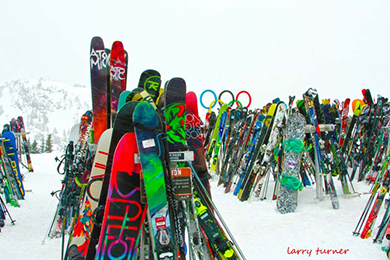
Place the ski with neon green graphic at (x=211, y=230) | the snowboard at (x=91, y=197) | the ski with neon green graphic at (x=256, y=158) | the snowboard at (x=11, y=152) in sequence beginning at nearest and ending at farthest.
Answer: the snowboard at (x=91, y=197) < the ski with neon green graphic at (x=211, y=230) < the ski with neon green graphic at (x=256, y=158) < the snowboard at (x=11, y=152)

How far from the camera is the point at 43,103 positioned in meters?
175

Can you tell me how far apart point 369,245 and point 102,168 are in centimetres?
304

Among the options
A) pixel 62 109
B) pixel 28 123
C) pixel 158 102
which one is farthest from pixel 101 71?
pixel 62 109

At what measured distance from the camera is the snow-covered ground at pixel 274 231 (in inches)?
136

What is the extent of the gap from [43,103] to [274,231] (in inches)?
7634

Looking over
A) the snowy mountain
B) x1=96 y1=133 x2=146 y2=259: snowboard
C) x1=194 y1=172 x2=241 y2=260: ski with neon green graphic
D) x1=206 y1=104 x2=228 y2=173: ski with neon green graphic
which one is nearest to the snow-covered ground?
x1=194 y1=172 x2=241 y2=260: ski with neon green graphic

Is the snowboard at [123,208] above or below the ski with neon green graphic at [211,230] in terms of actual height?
above

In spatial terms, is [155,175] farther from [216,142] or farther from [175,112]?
[216,142]

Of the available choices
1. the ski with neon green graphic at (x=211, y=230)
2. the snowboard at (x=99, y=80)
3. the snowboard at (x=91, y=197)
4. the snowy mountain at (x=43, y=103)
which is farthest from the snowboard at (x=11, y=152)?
the snowy mountain at (x=43, y=103)

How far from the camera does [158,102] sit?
2.98m

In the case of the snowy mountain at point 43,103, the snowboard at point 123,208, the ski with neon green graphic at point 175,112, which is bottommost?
the snowy mountain at point 43,103

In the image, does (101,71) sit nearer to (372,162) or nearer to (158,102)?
(158,102)

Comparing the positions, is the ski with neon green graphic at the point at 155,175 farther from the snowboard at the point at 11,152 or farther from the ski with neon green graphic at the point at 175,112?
the snowboard at the point at 11,152

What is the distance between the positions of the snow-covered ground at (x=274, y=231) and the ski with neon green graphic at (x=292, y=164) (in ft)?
0.60
